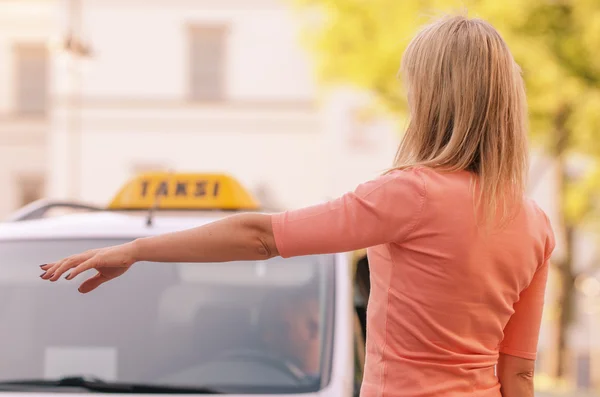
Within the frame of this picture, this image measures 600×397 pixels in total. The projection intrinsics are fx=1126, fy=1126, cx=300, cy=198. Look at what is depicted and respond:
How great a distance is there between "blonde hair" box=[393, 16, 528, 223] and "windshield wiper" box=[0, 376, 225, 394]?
143 centimetres

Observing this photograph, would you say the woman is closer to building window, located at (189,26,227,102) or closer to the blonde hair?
the blonde hair

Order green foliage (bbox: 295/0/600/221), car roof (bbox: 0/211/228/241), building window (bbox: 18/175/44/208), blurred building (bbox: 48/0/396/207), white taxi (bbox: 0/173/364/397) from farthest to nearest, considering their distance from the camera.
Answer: building window (bbox: 18/175/44/208), blurred building (bbox: 48/0/396/207), green foliage (bbox: 295/0/600/221), car roof (bbox: 0/211/228/241), white taxi (bbox: 0/173/364/397)

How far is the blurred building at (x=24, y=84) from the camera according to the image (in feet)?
105

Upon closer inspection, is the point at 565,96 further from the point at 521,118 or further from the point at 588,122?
the point at 521,118

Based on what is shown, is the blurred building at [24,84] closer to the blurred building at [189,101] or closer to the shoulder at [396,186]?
the blurred building at [189,101]

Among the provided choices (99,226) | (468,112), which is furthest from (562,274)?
(468,112)

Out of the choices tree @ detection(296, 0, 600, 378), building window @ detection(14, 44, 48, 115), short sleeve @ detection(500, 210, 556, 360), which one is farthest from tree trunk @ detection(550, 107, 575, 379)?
building window @ detection(14, 44, 48, 115)

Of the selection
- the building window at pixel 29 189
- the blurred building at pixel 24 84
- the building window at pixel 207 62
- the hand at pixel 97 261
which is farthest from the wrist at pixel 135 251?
the building window at pixel 29 189

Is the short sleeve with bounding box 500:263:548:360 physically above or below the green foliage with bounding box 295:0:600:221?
below

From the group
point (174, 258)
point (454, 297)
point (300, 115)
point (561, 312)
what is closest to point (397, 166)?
point (454, 297)

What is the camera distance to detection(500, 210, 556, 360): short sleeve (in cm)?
229

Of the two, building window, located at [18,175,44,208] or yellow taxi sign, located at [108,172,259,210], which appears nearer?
yellow taxi sign, located at [108,172,259,210]

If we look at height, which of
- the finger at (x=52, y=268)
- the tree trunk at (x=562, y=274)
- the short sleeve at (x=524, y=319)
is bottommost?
the tree trunk at (x=562, y=274)

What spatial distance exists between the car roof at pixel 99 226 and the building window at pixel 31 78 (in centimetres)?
2912
